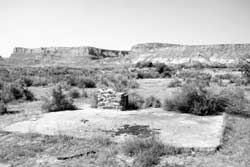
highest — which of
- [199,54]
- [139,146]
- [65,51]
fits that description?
[65,51]

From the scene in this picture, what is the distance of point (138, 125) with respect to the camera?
7617 mm

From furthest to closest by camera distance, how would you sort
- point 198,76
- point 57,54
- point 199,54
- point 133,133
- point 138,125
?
point 57,54
point 199,54
point 198,76
point 138,125
point 133,133

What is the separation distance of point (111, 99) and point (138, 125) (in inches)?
134

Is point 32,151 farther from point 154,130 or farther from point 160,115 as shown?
point 160,115

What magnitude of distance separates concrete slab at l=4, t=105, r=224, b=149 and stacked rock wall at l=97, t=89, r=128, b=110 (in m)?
0.89

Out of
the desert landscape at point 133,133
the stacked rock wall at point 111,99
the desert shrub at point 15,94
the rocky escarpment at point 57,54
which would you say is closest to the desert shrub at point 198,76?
the desert landscape at point 133,133

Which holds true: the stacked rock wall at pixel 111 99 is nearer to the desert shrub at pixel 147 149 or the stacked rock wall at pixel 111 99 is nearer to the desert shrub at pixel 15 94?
the desert shrub at pixel 147 149

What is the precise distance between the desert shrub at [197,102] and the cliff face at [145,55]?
59.5m

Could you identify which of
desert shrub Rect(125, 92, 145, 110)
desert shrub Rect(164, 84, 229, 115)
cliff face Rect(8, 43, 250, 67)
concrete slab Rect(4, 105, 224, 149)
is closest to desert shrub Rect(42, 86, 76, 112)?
concrete slab Rect(4, 105, 224, 149)

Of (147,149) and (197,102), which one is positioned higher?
(197,102)

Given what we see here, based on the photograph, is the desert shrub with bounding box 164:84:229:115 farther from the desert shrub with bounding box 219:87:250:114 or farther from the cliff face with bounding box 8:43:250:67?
the cliff face with bounding box 8:43:250:67

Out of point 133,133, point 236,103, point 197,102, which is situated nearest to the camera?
point 133,133

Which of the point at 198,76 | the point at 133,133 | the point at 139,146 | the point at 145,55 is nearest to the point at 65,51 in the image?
the point at 145,55

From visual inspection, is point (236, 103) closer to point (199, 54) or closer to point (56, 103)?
point (56, 103)
